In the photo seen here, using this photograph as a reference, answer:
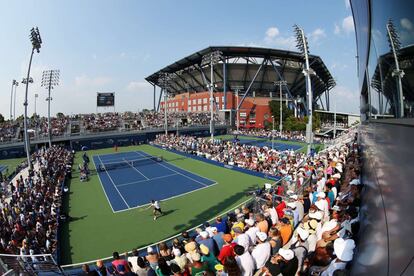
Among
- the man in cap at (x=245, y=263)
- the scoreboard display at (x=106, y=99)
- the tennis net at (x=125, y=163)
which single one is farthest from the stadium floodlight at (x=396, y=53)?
the scoreboard display at (x=106, y=99)

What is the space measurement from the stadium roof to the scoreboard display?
13.4 meters

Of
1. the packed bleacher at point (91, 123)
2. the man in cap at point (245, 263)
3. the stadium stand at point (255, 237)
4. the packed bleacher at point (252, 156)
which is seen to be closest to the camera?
the stadium stand at point (255, 237)

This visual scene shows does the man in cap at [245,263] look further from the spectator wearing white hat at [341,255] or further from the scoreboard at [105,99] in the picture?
the scoreboard at [105,99]

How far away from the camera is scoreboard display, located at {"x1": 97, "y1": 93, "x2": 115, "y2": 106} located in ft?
233

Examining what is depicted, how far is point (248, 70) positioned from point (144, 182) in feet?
198

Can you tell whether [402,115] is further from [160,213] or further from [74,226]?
[74,226]

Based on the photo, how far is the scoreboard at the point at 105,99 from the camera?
7085 centimetres

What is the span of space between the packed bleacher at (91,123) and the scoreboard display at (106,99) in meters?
9.48

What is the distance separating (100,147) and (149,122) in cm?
1384

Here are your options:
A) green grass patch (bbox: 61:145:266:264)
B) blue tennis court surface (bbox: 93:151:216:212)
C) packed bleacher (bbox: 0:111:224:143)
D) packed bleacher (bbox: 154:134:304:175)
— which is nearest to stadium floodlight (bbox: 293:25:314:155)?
packed bleacher (bbox: 154:134:304:175)

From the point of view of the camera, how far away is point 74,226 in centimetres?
1484

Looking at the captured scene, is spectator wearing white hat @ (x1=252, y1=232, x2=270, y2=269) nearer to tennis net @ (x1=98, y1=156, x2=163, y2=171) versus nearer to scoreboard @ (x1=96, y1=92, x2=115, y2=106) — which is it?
tennis net @ (x1=98, y1=156, x2=163, y2=171)

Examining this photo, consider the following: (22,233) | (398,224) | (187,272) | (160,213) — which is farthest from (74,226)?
(398,224)

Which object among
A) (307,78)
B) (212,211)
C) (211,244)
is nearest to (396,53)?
(211,244)
